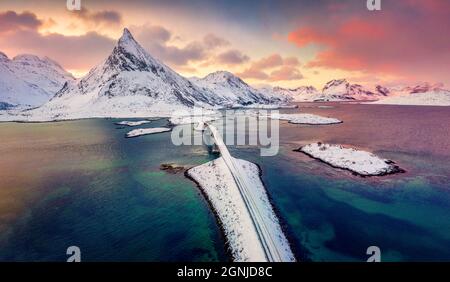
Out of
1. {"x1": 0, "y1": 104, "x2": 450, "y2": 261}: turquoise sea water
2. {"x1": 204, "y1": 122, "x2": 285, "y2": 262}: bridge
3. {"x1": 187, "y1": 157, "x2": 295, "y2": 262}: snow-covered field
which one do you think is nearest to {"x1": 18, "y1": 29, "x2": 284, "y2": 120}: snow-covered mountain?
{"x1": 0, "y1": 104, "x2": 450, "y2": 261}: turquoise sea water

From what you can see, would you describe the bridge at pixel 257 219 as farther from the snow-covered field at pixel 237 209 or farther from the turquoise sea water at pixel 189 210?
the turquoise sea water at pixel 189 210

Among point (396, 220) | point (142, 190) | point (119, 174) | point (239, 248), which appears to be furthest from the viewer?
point (119, 174)

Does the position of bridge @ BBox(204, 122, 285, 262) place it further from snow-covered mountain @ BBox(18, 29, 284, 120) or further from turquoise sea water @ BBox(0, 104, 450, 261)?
snow-covered mountain @ BBox(18, 29, 284, 120)

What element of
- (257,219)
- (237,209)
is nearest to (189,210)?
(237,209)

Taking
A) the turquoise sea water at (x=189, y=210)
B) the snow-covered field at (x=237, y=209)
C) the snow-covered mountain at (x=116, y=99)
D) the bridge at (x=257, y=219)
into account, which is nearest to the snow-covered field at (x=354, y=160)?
the turquoise sea water at (x=189, y=210)
